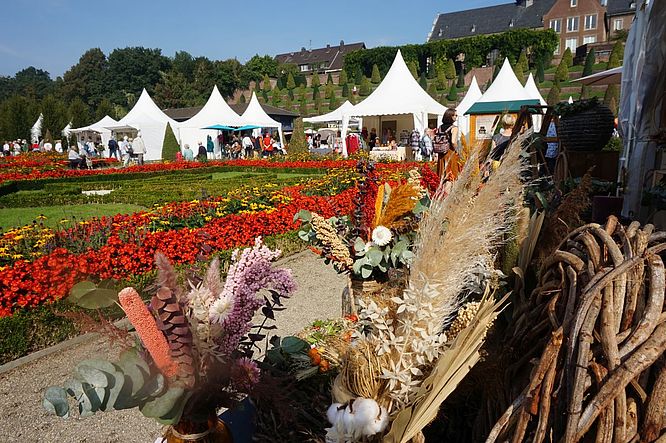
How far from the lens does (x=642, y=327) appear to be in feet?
2.43

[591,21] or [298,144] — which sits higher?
[591,21]

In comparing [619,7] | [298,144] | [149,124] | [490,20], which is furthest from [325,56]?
[298,144]

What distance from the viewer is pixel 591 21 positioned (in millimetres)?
65750

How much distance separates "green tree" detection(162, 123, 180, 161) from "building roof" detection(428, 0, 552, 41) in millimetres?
64113

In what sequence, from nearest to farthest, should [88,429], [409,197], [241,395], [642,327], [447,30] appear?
[642,327], [241,395], [409,197], [88,429], [447,30]

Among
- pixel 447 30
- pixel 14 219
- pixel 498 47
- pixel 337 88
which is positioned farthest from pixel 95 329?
pixel 447 30

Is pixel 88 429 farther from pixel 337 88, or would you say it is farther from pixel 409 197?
pixel 337 88

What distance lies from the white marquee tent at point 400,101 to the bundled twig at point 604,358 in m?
20.4

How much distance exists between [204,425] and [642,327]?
96 centimetres

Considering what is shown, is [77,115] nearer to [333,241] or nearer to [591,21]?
[333,241]

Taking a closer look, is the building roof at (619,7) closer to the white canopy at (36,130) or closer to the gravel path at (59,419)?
the white canopy at (36,130)

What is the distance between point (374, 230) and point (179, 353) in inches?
44.1

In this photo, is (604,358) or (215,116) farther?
(215,116)

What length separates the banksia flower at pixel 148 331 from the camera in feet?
3.14
